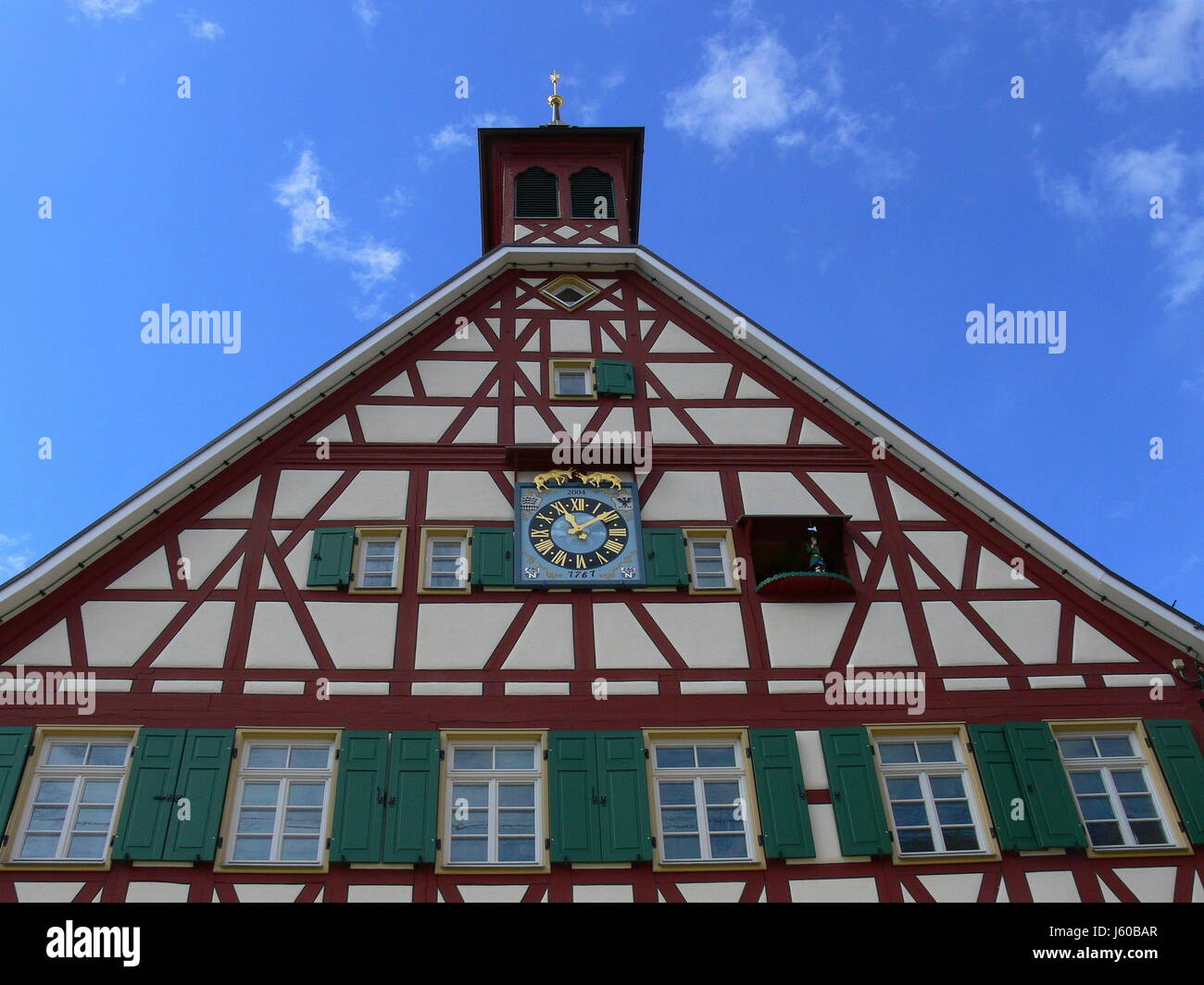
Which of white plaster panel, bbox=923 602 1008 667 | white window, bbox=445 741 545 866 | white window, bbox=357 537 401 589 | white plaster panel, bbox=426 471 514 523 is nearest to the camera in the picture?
white window, bbox=445 741 545 866

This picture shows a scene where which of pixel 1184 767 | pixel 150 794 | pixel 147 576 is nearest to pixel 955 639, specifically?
pixel 1184 767

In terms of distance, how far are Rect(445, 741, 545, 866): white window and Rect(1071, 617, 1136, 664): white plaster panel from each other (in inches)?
230

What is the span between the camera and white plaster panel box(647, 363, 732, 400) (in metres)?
16.4

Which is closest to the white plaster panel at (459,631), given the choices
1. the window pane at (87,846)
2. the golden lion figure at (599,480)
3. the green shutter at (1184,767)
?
the golden lion figure at (599,480)

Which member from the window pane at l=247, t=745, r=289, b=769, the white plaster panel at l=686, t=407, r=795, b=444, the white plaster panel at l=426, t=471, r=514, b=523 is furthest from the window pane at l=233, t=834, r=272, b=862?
the white plaster panel at l=686, t=407, r=795, b=444

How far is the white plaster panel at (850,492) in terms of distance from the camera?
1509 centimetres

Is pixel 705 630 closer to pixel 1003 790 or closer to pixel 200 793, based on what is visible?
pixel 1003 790

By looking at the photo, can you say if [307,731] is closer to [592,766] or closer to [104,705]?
[104,705]

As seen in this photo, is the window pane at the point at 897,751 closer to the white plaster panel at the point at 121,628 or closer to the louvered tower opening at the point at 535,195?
the white plaster panel at the point at 121,628

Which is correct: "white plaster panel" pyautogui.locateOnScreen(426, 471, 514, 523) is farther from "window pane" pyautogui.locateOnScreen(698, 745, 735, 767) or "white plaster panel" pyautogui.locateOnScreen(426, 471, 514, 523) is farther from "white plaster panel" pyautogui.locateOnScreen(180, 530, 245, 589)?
"window pane" pyautogui.locateOnScreen(698, 745, 735, 767)

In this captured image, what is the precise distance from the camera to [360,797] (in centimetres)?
1208

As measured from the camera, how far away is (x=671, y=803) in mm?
12352

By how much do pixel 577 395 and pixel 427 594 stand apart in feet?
12.4
